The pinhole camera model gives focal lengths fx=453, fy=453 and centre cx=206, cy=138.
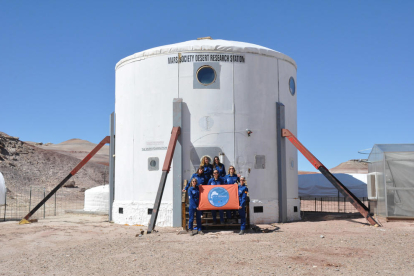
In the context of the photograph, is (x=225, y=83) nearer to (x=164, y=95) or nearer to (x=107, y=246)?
(x=164, y=95)

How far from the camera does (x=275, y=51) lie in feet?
54.7

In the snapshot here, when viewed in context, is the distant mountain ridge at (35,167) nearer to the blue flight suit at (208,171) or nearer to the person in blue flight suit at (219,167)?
the blue flight suit at (208,171)

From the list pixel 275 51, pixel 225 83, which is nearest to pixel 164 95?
pixel 225 83

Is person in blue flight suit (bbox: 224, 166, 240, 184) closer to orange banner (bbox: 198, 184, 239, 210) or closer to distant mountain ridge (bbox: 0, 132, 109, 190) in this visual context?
orange banner (bbox: 198, 184, 239, 210)

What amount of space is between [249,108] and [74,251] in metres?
7.99

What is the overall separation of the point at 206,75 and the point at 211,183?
4.11 m

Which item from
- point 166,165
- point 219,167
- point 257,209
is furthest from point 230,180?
point 257,209

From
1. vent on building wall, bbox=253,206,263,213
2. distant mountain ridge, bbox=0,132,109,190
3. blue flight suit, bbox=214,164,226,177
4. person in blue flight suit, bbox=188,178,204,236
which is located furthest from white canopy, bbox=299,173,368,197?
distant mountain ridge, bbox=0,132,109,190

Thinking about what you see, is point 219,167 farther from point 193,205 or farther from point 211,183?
point 193,205

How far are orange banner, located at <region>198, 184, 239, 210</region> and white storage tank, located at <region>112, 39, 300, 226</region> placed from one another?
2304 mm

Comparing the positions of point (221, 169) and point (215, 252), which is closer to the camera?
point (215, 252)

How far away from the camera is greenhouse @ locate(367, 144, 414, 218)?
1481 cm

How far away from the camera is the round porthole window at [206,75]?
51.2 ft

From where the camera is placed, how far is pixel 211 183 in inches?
531
